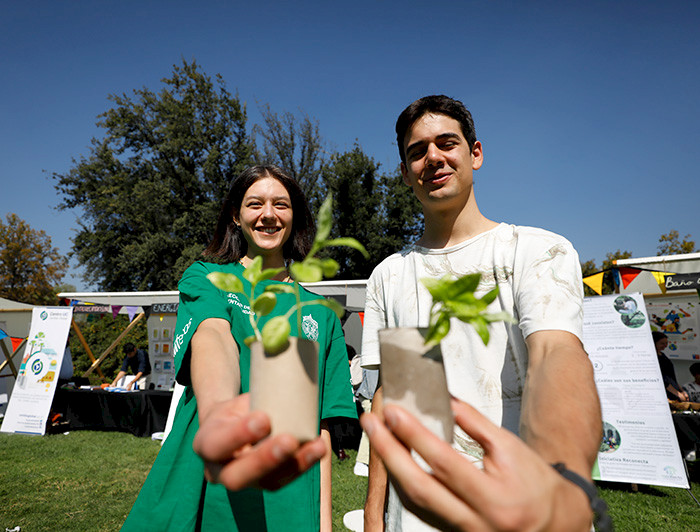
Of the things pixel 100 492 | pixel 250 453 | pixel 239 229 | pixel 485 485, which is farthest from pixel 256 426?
pixel 100 492

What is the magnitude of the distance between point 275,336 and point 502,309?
2.75ft

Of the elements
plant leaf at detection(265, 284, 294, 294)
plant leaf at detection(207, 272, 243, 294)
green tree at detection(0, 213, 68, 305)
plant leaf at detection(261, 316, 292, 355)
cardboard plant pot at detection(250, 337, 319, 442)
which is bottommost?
cardboard plant pot at detection(250, 337, 319, 442)

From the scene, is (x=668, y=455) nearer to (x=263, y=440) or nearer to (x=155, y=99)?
(x=263, y=440)

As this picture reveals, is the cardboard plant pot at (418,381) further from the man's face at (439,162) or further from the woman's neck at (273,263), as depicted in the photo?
the woman's neck at (273,263)

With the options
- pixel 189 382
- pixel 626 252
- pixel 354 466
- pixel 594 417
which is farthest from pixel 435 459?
pixel 626 252

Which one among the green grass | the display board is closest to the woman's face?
the green grass

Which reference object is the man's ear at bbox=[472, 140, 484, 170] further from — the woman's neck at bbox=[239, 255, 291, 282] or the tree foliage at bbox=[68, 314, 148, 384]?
the tree foliage at bbox=[68, 314, 148, 384]

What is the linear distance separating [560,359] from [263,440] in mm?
688

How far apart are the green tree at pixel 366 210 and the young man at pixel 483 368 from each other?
724 inches

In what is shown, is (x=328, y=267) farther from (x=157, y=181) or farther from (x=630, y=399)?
(x=157, y=181)

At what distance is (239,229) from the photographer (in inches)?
79.5

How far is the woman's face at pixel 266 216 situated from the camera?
1.77 m

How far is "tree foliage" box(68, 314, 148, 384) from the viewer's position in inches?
560

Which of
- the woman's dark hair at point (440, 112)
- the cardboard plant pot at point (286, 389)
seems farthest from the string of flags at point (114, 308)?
the cardboard plant pot at point (286, 389)
